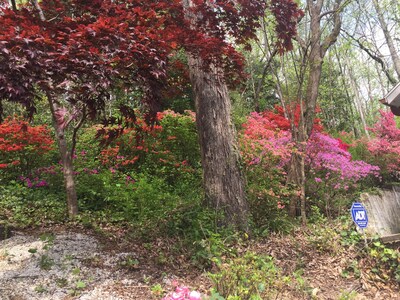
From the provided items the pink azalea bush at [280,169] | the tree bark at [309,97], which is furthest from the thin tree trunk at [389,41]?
the pink azalea bush at [280,169]

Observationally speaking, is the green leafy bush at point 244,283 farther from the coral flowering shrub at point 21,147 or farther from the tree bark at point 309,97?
the coral flowering shrub at point 21,147

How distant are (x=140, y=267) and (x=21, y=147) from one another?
3881mm

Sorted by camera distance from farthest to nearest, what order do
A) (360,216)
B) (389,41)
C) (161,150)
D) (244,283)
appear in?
1. (389,41)
2. (161,150)
3. (360,216)
4. (244,283)

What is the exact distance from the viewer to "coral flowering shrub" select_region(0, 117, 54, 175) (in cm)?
598

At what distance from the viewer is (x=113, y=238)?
432cm

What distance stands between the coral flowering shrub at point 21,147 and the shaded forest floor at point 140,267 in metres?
2.27

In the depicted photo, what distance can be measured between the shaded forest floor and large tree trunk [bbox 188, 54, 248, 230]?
530mm

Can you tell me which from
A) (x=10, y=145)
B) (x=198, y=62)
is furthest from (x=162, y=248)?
(x=10, y=145)

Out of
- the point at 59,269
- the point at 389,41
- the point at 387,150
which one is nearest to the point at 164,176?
the point at 59,269

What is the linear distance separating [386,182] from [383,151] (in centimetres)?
100

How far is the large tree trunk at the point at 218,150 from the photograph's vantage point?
456 cm

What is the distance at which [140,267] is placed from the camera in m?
3.61

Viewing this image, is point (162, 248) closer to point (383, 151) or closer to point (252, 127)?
point (252, 127)

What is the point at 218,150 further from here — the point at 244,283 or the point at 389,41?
the point at 389,41
